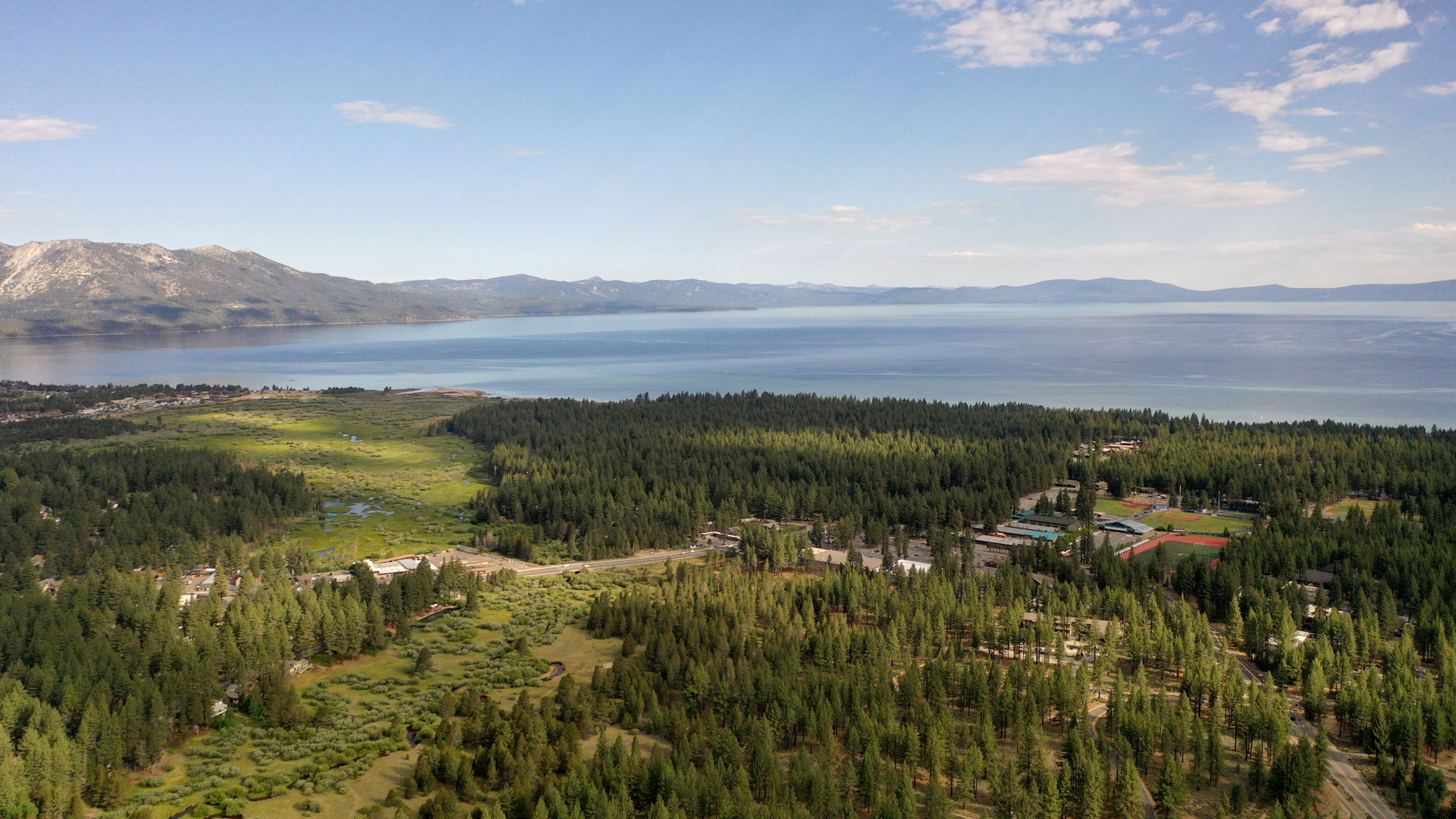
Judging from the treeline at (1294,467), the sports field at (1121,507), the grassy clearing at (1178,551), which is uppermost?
the treeline at (1294,467)

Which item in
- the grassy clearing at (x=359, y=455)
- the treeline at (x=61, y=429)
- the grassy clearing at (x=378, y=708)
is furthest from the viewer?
the treeline at (x=61, y=429)

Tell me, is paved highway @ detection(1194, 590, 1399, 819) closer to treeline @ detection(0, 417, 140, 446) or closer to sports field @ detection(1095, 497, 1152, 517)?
sports field @ detection(1095, 497, 1152, 517)

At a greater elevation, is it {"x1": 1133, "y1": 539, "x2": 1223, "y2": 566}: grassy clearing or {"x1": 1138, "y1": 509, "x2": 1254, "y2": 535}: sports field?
{"x1": 1138, "y1": 509, "x2": 1254, "y2": 535}: sports field

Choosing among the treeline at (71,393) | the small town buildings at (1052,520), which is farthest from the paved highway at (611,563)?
the treeline at (71,393)

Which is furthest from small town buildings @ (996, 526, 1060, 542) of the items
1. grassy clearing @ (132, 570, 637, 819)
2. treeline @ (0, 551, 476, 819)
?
treeline @ (0, 551, 476, 819)

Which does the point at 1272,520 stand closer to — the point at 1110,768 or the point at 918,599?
the point at 918,599

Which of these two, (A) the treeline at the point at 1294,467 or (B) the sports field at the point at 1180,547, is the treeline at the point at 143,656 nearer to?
(B) the sports field at the point at 1180,547
